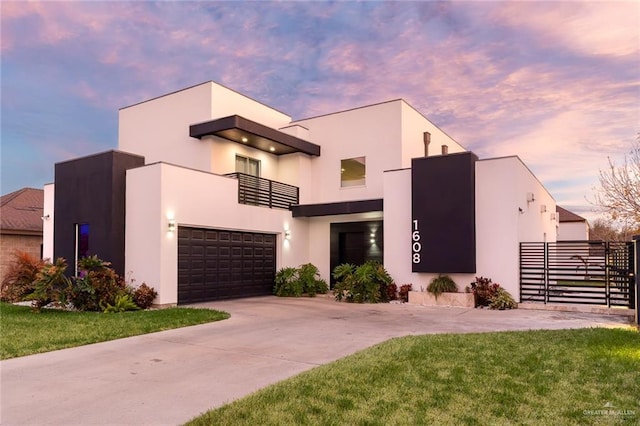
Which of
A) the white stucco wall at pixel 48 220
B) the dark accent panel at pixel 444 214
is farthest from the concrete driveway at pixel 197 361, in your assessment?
the white stucco wall at pixel 48 220

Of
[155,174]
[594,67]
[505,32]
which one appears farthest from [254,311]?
[594,67]

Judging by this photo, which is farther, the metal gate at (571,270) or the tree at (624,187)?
the tree at (624,187)

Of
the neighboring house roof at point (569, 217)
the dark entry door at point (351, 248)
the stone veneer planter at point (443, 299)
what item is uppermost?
the neighboring house roof at point (569, 217)

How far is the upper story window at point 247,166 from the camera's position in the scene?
56.7ft

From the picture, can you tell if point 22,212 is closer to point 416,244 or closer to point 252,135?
point 252,135

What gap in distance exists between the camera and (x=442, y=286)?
44.1 feet

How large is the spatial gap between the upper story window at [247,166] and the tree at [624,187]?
41.7 ft

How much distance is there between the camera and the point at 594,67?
13.6m

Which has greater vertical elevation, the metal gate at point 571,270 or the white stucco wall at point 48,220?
the white stucco wall at point 48,220

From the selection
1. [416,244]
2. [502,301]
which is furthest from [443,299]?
[416,244]

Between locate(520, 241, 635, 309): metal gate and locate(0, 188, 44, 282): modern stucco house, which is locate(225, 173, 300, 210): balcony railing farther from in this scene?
locate(520, 241, 635, 309): metal gate

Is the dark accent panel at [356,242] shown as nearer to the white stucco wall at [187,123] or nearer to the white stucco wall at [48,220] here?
the white stucco wall at [187,123]

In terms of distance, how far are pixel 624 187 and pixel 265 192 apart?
40.4 feet

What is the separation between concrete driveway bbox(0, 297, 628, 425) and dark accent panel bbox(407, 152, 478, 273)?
2285 mm
